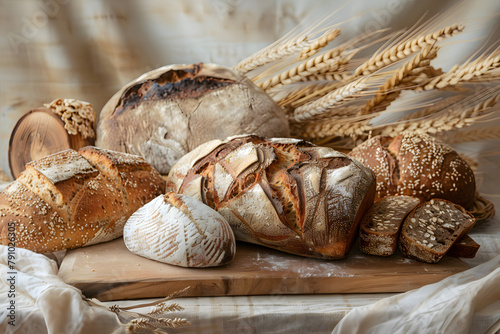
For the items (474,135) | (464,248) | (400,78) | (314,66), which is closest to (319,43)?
(314,66)

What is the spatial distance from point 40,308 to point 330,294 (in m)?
0.67

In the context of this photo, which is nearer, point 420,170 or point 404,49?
point 420,170

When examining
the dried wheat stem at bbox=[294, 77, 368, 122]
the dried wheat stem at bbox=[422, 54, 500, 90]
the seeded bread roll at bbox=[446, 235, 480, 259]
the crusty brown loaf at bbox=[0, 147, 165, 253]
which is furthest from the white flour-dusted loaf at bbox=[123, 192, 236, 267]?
the dried wheat stem at bbox=[422, 54, 500, 90]

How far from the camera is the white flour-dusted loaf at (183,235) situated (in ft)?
3.80

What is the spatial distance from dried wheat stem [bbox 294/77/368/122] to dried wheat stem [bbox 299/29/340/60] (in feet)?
0.75

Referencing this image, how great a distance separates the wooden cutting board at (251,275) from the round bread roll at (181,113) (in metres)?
0.75

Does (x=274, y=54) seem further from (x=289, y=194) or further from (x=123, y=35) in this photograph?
(x=289, y=194)

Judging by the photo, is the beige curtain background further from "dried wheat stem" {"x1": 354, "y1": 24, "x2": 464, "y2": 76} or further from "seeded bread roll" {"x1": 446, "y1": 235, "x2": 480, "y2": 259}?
"seeded bread roll" {"x1": 446, "y1": 235, "x2": 480, "y2": 259}

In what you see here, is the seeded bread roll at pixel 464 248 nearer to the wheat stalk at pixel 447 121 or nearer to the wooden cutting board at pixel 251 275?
the wooden cutting board at pixel 251 275

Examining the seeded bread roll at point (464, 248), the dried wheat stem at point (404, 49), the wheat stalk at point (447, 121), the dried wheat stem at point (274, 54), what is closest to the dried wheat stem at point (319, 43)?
the dried wheat stem at point (274, 54)

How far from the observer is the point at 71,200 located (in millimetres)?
1316

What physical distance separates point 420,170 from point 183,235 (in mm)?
809

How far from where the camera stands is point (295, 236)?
4.10 ft

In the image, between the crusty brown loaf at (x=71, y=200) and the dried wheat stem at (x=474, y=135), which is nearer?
the crusty brown loaf at (x=71, y=200)
